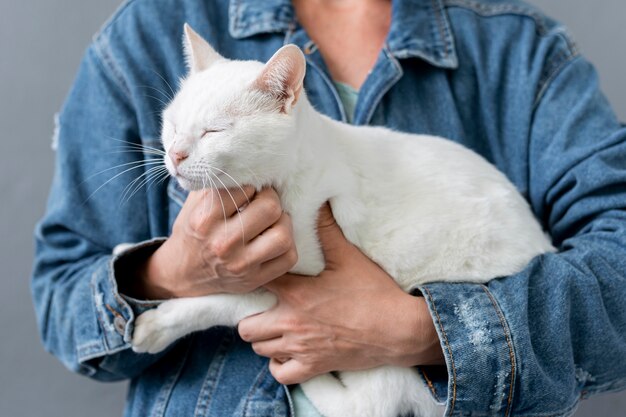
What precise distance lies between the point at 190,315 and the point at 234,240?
184mm

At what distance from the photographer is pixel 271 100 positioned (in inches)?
37.1

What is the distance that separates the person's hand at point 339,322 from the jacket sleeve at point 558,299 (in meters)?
0.05

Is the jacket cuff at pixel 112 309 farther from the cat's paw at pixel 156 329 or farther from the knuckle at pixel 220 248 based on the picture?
the knuckle at pixel 220 248

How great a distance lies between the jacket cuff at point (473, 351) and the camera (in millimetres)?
999

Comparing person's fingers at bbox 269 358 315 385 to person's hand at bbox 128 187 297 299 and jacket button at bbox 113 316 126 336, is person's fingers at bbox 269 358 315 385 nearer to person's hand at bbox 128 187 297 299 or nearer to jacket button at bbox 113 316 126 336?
person's hand at bbox 128 187 297 299

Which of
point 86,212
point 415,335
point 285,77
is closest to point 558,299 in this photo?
point 415,335

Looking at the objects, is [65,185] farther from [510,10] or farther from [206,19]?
[510,10]

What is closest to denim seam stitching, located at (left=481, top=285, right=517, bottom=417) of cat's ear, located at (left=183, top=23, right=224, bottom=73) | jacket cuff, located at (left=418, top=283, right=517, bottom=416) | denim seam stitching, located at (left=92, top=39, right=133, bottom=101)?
jacket cuff, located at (left=418, top=283, right=517, bottom=416)

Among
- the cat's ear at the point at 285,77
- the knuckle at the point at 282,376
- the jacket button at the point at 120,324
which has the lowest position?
the knuckle at the point at 282,376

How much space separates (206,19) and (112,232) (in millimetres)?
455

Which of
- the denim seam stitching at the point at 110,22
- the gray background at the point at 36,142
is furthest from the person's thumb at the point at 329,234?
the gray background at the point at 36,142

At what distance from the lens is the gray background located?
167 cm

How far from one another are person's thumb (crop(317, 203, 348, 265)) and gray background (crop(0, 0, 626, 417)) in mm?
1011

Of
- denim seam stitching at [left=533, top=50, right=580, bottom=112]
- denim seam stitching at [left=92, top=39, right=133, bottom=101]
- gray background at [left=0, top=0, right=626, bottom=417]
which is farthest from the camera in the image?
gray background at [left=0, top=0, right=626, bottom=417]
